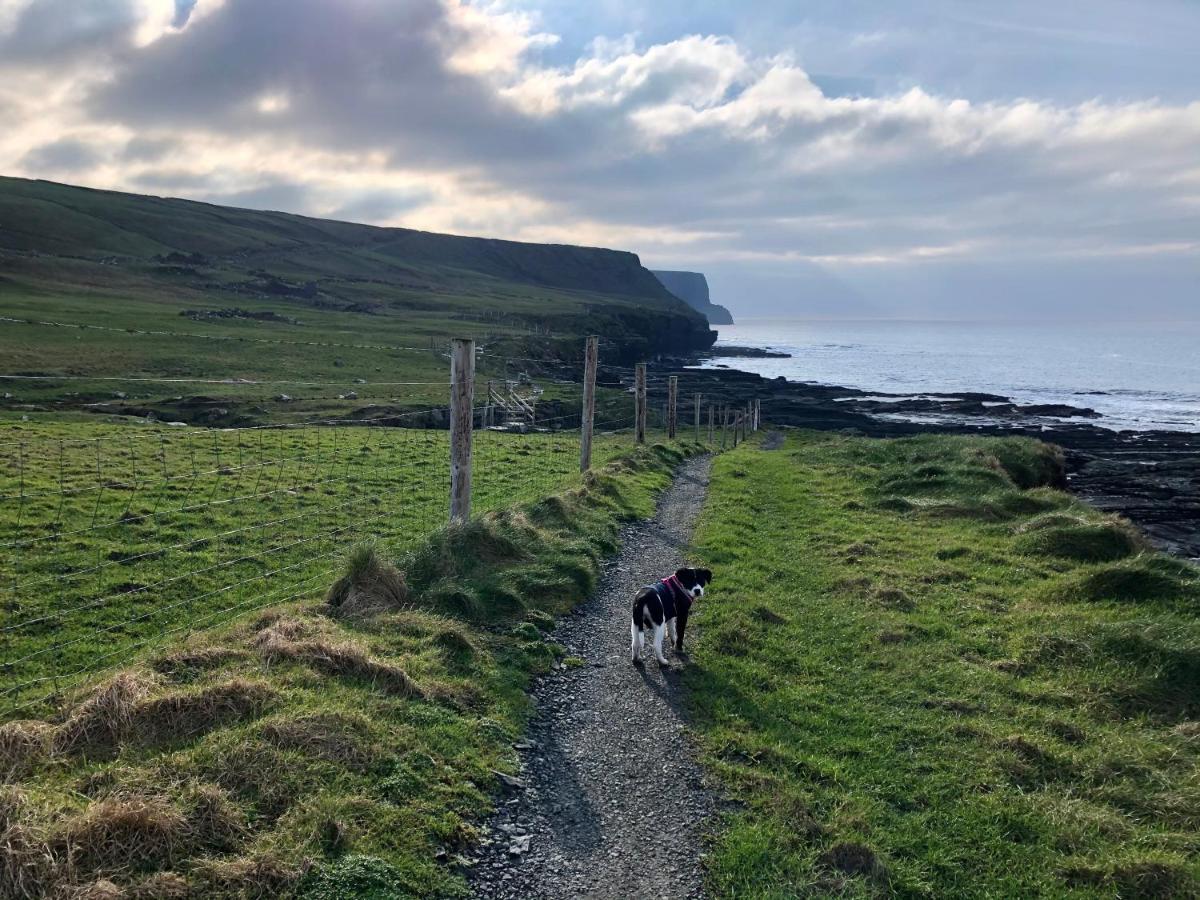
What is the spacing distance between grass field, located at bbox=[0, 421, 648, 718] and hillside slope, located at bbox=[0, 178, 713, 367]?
45566 mm

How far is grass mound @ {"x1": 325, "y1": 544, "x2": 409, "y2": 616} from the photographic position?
10.1m

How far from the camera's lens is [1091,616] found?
1172cm

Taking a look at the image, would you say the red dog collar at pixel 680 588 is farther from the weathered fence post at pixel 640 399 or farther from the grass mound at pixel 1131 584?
the weathered fence post at pixel 640 399

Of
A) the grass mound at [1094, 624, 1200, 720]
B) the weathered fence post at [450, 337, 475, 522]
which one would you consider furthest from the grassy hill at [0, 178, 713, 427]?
the grass mound at [1094, 624, 1200, 720]

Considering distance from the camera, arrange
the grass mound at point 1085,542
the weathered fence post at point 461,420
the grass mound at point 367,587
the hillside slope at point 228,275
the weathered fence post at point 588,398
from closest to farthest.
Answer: the grass mound at point 367,587, the weathered fence post at point 461,420, the grass mound at point 1085,542, the weathered fence post at point 588,398, the hillside slope at point 228,275

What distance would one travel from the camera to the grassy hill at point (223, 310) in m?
46.6

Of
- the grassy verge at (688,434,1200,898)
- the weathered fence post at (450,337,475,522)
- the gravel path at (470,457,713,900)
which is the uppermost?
the weathered fence post at (450,337,475,522)

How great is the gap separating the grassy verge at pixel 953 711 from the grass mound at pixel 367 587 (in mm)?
4195

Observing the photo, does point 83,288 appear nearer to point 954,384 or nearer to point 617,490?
point 617,490

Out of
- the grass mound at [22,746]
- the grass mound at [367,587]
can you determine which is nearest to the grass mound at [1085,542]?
the grass mound at [367,587]

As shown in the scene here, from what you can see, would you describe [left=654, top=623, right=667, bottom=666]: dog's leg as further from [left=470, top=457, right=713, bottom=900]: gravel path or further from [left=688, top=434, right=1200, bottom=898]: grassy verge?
[left=688, top=434, right=1200, bottom=898]: grassy verge

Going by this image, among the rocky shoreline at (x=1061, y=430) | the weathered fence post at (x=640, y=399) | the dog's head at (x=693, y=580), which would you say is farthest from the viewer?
the rocky shoreline at (x=1061, y=430)

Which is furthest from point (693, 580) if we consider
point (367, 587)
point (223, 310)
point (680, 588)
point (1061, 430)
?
point (223, 310)

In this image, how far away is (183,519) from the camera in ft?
51.6
